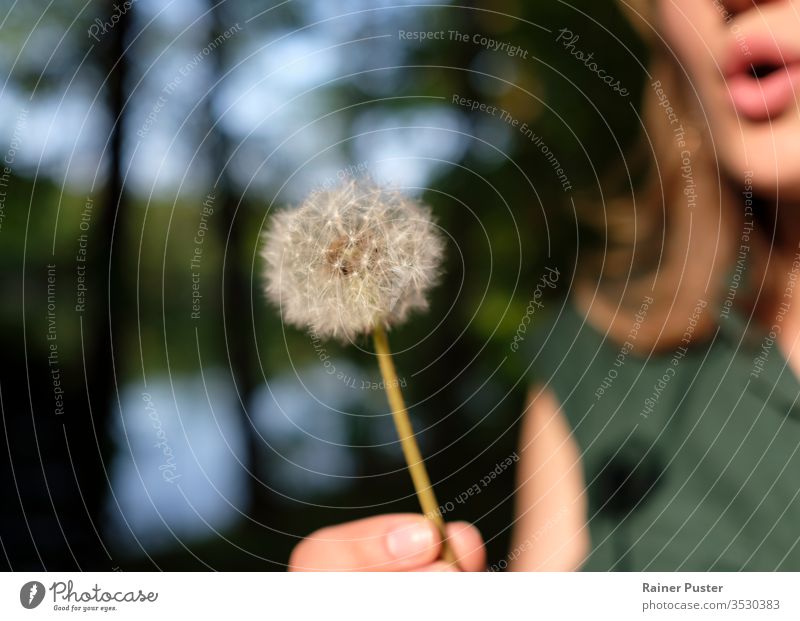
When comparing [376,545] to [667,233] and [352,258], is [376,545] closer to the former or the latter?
[352,258]

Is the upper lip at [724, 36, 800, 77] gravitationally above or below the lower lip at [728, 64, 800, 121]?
above

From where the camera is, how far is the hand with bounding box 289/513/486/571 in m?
0.58

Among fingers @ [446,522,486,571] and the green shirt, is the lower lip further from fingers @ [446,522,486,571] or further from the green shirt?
fingers @ [446,522,486,571]

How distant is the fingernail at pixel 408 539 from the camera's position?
1.89 ft

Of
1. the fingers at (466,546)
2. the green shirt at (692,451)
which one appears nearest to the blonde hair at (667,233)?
the green shirt at (692,451)

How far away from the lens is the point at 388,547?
1.89 ft

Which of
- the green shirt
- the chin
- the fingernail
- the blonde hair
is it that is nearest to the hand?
the fingernail

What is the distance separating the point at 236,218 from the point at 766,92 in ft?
2.46

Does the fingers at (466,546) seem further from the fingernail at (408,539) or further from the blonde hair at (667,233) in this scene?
the blonde hair at (667,233)

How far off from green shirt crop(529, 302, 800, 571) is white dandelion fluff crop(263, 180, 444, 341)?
0.26 meters

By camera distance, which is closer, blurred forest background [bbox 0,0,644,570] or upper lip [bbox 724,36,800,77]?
upper lip [bbox 724,36,800,77]

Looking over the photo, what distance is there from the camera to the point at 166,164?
36.5 inches

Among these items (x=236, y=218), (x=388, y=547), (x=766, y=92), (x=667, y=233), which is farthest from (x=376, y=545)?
(x=236, y=218)
